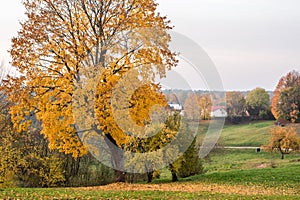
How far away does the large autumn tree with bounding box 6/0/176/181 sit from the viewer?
1759 cm

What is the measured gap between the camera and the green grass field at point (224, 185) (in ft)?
44.2

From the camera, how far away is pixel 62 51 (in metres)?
18.2

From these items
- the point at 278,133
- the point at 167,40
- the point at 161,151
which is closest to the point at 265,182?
the point at 161,151

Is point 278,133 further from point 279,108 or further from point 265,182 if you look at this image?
point 279,108

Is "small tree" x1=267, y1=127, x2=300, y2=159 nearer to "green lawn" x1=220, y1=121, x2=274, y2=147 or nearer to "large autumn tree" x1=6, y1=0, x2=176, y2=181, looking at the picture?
"green lawn" x1=220, y1=121, x2=274, y2=147

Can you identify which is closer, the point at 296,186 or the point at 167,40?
the point at 167,40

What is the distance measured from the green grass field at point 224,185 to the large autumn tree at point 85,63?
9.96 ft

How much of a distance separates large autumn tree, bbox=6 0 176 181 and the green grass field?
304 centimetres

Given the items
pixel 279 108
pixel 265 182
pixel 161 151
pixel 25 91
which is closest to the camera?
pixel 25 91

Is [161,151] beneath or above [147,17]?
beneath

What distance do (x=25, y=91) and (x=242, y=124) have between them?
58683mm

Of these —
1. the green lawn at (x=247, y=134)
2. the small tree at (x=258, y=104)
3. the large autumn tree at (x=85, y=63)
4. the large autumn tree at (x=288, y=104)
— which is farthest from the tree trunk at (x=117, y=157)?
the small tree at (x=258, y=104)

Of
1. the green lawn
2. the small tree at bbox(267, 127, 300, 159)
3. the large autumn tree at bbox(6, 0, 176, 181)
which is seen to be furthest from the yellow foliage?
the green lawn

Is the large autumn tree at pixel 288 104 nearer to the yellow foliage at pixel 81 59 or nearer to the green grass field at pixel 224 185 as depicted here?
the green grass field at pixel 224 185
